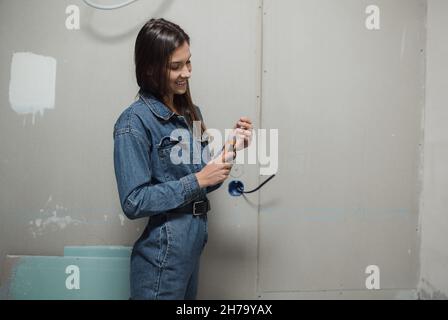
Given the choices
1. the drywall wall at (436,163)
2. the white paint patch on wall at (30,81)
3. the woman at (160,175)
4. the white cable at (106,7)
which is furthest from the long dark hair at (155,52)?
the drywall wall at (436,163)

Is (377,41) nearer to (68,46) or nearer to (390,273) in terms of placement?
(390,273)

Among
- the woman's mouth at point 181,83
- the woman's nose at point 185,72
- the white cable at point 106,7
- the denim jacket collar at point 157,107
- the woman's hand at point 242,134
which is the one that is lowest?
the woman's hand at point 242,134

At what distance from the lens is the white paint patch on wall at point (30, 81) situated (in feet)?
4.49

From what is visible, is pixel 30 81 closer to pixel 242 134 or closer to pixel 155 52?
pixel 155 52

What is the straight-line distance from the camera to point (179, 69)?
101 cm

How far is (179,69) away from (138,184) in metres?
0.34

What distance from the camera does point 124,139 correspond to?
908mm

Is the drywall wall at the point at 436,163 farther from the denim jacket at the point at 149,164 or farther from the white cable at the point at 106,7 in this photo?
the white cable at the point at 106,7

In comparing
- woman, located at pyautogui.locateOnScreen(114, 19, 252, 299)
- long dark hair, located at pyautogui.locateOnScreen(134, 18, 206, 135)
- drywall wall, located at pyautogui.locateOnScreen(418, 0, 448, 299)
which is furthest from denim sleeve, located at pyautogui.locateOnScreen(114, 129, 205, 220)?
drywall wall, located at pyautogui.locateOnScreen(418, 0, 448, 299)

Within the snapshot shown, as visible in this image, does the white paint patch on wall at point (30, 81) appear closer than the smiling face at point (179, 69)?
No

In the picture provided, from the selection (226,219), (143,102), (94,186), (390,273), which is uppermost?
(143,102)

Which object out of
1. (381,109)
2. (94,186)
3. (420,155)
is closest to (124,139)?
(94,186)

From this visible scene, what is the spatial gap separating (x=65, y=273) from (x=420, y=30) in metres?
1.67

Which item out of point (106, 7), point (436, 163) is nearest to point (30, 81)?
point (106, 7)
